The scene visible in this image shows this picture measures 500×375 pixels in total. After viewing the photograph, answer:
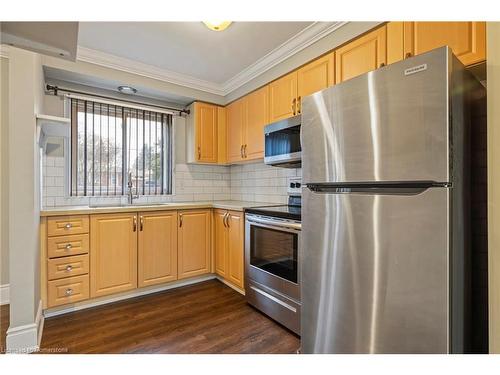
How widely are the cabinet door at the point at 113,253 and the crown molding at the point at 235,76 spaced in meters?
1.49

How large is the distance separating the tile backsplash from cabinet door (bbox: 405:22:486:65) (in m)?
1.45

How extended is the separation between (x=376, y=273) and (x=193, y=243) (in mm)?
2151

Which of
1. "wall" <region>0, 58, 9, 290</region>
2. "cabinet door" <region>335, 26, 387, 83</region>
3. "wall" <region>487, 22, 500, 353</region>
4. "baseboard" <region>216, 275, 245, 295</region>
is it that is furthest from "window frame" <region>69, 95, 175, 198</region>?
"wall" <region>487, 22, 500, 353</region>

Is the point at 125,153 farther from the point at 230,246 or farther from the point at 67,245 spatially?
the point at 230,246

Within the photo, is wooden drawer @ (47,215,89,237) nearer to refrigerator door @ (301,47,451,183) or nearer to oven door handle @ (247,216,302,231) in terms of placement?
oven door handle @ (247,216,302,231)

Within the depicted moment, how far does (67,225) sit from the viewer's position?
2180 millimetres

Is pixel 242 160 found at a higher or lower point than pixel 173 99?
lower

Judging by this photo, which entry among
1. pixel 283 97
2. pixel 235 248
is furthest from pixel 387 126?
pixel 235 248

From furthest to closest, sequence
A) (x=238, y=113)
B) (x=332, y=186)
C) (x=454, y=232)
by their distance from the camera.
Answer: (x=238, y=113) → (x=332, y=186) → (x=454, y=232)

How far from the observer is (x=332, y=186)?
1308 millimetres

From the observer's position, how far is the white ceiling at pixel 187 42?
6.58ft
